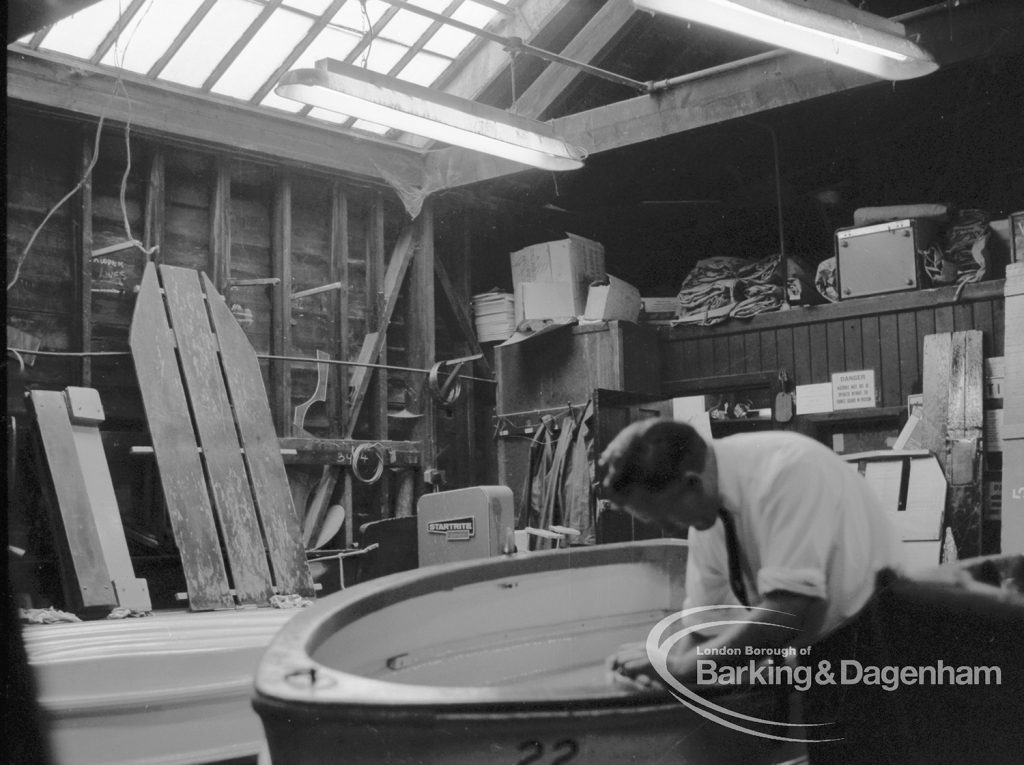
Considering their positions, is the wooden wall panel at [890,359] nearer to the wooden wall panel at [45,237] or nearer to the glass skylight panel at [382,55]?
the glass skylight panel at [382,55]

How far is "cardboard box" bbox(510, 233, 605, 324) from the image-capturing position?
2.28m

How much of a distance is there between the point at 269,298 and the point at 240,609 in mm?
1422

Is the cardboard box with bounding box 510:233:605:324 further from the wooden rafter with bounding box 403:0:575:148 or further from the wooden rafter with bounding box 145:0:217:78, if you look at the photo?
the wooden rafter with bounding box 145:0:217:78

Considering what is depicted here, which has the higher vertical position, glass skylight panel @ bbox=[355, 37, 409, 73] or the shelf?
glass skylight panel @ bbox=[355, 37, 409, 73]

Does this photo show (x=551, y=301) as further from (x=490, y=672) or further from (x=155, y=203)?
(x=155, y=203)

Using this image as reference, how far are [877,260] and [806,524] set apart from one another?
2.53 ft

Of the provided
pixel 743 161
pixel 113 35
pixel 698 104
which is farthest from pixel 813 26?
pixel 113 35

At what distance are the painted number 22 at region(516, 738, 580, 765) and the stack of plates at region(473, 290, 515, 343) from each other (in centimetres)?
131

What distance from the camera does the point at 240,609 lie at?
12.4 feet

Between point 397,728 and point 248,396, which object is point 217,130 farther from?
point 397,728

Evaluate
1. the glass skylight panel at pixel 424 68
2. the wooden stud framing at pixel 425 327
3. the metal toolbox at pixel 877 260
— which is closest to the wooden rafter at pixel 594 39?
the glass skylight panel at pixel 424 68

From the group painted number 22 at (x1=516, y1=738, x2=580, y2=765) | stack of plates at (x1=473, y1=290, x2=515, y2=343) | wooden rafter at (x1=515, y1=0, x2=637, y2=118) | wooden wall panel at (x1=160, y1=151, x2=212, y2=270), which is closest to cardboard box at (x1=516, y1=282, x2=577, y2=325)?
stack of plates at (x1=473, y1=290, x2=515, y2=343)

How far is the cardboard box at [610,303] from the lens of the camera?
86.3 inches

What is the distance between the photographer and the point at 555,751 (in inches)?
51.3
